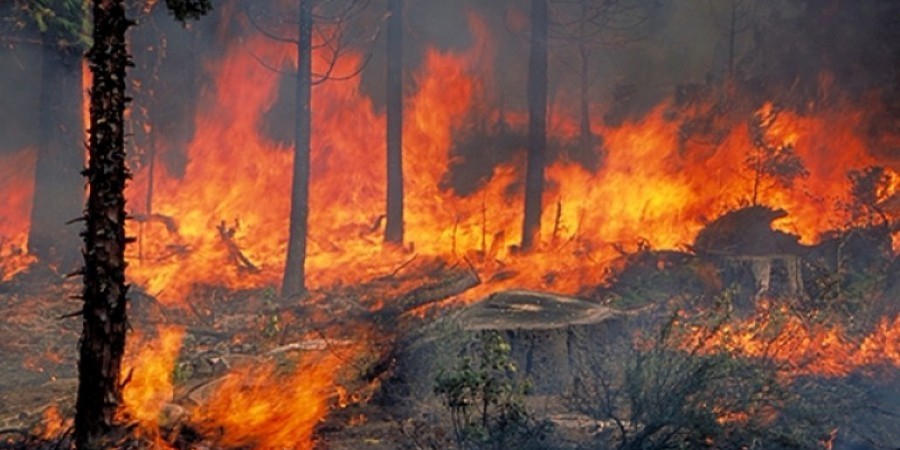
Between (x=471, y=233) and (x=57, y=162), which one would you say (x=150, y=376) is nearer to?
(x=471, y=233)

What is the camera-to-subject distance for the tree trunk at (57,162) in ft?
56.6

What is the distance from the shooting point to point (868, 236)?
1338 cm

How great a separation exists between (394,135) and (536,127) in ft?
12.0

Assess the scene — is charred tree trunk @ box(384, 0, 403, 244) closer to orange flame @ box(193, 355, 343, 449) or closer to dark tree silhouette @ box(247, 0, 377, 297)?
dark tree silhouette @ box(247, 0, 377, 297)

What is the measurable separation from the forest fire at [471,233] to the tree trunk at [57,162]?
23 centimetres

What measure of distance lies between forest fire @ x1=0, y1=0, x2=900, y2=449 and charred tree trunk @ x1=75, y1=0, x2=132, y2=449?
11 centimetres

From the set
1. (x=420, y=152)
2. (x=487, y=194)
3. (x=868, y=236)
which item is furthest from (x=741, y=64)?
(x=420, y=152)

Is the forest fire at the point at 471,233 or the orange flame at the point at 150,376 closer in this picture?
the orange flame at the point at 150,376

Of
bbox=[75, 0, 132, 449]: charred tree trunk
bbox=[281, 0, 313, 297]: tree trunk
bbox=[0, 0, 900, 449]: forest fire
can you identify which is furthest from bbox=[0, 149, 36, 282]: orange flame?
bbox=[75, 0, 132, 449]: charred tree trunk

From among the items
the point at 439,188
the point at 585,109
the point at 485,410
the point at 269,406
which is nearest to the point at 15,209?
the point at 439,188

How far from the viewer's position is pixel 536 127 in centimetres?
1702

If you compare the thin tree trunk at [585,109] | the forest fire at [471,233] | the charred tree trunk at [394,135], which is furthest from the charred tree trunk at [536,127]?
the charred tree trunk at [394,135]

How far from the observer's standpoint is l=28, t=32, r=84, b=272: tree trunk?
17250 millimetres

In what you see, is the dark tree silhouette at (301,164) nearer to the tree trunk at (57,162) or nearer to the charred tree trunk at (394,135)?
the charred tree trunk at (394,135)
